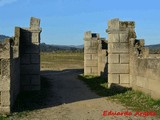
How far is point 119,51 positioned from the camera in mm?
18016

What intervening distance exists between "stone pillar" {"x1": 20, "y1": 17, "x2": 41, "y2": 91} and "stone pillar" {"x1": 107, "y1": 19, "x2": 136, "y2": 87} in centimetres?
373

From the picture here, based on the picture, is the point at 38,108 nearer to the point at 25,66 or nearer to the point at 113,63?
the point at 25,66

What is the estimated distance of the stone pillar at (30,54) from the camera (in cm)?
1712

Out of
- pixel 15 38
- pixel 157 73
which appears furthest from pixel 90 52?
pixel 157 73

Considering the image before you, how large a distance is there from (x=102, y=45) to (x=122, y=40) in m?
8.87

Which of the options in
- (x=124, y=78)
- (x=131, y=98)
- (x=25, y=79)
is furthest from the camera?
(x=124, y=78)

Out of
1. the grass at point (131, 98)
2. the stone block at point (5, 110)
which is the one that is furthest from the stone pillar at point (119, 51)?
the stone block at point (5, 110)

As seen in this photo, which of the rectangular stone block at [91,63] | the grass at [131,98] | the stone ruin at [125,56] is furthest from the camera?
the rectangular stone block at [91,63]

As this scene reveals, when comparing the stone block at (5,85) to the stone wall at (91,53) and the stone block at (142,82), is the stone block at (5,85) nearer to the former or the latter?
the stone block at (142,82)

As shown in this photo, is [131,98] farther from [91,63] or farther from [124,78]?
[91,63]

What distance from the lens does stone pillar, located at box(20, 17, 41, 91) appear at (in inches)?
674

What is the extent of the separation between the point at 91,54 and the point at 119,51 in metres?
9.52

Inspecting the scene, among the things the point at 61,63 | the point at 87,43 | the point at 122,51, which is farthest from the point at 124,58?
the point at 61,63

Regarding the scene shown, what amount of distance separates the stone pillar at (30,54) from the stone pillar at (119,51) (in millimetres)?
3728
